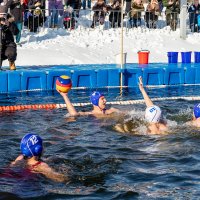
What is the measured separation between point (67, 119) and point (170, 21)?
47.2 ft

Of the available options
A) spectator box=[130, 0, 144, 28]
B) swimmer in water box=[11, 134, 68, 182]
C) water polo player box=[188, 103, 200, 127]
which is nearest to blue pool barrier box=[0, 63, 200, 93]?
spectator box=[130, 0, 144, 28]

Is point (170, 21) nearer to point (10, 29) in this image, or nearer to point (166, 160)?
point (10, 29)

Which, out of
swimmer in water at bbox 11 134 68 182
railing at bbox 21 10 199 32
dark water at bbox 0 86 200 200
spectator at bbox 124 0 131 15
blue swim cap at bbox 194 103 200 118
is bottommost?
dark water at bbox 0 86 200 200

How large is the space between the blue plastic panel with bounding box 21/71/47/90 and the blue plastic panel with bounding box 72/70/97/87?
36.6 inches

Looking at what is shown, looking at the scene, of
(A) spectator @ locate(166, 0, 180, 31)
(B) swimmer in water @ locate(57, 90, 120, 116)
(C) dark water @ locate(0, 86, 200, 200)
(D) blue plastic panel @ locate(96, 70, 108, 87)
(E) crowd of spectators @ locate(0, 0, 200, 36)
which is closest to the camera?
(C) dark water @ locate(0, 86, 200, 200)

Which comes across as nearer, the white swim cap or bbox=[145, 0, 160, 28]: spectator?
the white swim cap

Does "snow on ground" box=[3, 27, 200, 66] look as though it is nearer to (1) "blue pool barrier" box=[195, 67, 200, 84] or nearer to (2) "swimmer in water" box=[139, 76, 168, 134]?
(1) "blue pool barrier" box=[195, 67, 200, 84]

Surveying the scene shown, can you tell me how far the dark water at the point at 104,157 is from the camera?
29.4 ft

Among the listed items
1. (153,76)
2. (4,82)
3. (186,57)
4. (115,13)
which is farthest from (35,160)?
(115,13)

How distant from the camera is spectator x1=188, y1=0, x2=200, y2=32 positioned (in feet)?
90.1

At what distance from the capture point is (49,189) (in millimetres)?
8984

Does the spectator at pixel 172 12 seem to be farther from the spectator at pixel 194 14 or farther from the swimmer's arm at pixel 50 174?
the swimmer's arm at pixel 50 174

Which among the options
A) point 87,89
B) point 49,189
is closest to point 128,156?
point 49,189

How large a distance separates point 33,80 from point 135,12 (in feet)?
30.3
